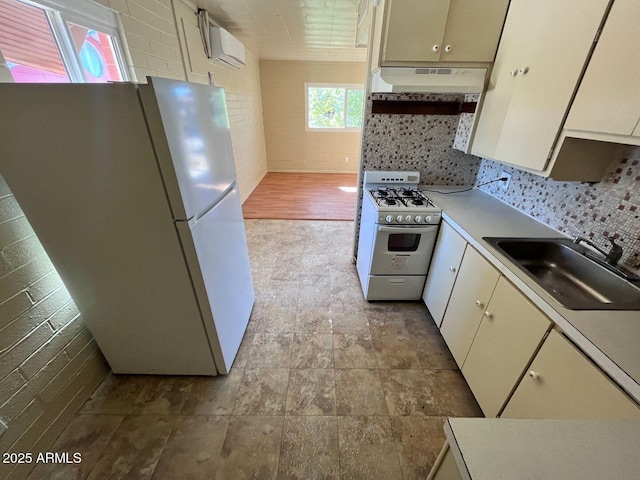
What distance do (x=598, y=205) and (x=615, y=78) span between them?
2.22 feet

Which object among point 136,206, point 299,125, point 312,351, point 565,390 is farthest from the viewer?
point 299,125

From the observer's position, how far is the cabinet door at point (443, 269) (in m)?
1.72

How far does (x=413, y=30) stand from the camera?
5.31 ft

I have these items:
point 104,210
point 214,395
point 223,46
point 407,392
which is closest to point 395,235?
point 407,392

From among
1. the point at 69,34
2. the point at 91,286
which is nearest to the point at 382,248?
the point at 91,286

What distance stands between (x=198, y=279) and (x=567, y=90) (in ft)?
6.48

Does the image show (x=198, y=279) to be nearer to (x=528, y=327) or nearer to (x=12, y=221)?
(x=12, y=221)

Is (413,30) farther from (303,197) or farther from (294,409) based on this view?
(303,197)

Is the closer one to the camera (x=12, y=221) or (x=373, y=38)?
(x=12, y=221)

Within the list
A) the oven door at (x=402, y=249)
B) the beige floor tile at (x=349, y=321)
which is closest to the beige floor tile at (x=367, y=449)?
the beige floor tile at (x=349, y=321)

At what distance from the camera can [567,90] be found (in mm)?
1204

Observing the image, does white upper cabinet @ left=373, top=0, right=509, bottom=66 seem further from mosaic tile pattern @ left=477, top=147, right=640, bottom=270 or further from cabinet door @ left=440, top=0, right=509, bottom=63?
mosaic tile pattern @ left=477, top=147, right=640, bottom=270

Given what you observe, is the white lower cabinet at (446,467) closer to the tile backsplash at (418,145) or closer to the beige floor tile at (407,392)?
the beige floor tile at (407,392)

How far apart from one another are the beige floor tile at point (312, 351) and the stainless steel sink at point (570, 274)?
1260 millimetres
